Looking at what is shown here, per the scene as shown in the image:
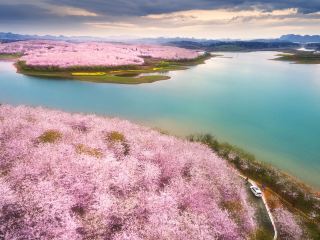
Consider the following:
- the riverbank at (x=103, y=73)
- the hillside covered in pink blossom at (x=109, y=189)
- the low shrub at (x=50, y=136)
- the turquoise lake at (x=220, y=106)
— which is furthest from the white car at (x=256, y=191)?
the riverbank at (x=103, y=73)

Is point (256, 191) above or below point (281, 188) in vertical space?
above

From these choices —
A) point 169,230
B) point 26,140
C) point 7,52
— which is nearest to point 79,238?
point 169,230

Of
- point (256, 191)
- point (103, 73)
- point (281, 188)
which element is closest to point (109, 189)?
point (256, 191)

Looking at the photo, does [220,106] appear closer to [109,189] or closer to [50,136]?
[50,136]

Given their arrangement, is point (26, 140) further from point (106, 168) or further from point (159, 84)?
point (159, 84)

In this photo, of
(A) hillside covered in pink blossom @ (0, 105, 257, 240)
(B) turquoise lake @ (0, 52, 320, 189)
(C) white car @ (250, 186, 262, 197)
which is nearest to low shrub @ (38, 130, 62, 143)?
(A) hillside covered in pink blossom @ (0, 105, 257, 240)

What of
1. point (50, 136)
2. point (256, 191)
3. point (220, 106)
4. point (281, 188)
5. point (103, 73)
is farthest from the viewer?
point (103, 73)

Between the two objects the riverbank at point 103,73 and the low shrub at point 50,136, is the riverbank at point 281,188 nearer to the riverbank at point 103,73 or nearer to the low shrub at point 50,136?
the low shrub at point 50,136
